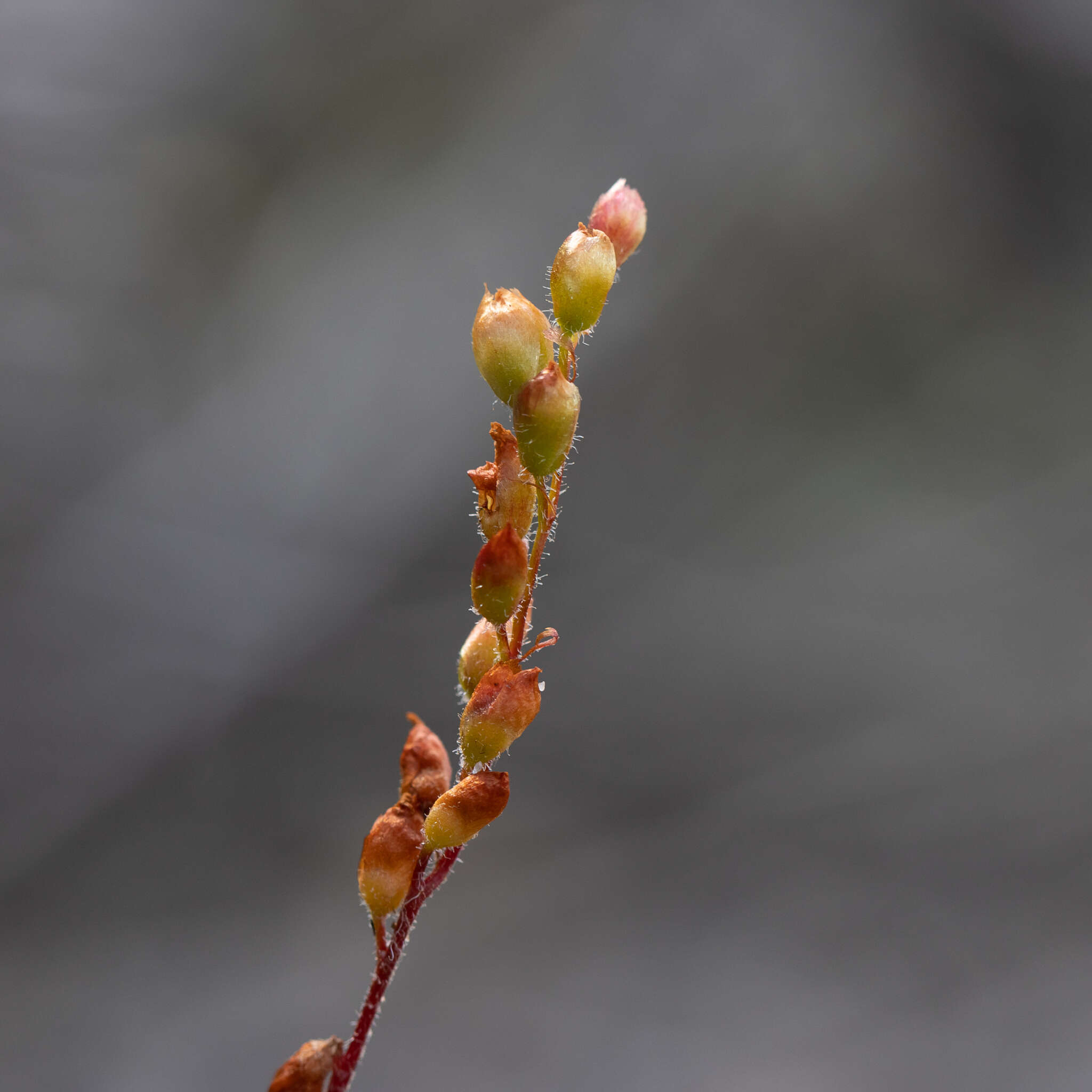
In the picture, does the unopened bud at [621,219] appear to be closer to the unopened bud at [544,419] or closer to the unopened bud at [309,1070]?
the unopened bud at [544,419]

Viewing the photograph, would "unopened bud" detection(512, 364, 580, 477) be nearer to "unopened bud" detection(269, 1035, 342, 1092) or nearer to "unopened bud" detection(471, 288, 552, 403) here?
"unopened bud" detection(471, 288, 552, 403)

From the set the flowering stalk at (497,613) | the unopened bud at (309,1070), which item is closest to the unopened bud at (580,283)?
the flowering stalk at (497,613)

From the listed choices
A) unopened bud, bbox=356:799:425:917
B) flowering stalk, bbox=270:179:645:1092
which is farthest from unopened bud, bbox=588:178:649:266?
unopened bud, bbox=356:799:425:917

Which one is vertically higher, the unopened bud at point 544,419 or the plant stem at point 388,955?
the unopened bud at point 544,419

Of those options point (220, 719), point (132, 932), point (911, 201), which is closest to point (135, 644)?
point (220, 719)

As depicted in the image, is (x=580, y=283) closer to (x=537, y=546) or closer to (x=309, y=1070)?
→ (x=537, y=546)

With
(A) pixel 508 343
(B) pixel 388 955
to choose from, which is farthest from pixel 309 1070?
(A) pixel 508 343
